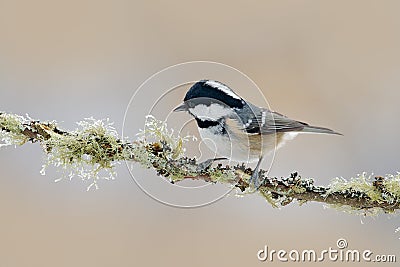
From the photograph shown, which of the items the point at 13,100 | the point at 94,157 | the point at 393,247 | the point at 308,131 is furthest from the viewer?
the point at 13,100

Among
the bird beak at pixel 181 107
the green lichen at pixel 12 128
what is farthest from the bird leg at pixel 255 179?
the green lichen at pixel 12 128

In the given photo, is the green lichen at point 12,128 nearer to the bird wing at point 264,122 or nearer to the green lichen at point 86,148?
the green lichen at point 86,148

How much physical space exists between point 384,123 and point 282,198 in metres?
1.30

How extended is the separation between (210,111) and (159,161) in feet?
0.35

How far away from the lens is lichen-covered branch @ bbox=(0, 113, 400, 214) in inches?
20.3

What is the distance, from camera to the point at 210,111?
59 cm

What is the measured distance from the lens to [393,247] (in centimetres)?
147

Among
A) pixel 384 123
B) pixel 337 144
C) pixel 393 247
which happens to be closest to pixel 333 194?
pixel 393 247

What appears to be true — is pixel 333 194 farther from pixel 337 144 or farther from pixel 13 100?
pixel 13 100

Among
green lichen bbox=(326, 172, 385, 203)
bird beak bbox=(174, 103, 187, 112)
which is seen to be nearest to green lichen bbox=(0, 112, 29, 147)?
bird beak bbox=(174, 103, 187, 112)

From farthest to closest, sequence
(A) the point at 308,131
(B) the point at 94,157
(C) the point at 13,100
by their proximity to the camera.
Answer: (C) the point at 13,100
(A) the point at 308,131
(B) the point at 94,157

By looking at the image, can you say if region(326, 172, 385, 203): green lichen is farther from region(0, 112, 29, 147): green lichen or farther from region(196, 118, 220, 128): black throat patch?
region(0, 112, 29, 147): green lichen

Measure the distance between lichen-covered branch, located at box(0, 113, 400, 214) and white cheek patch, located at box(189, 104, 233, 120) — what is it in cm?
6

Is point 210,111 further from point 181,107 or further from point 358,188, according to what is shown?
point 358,188
